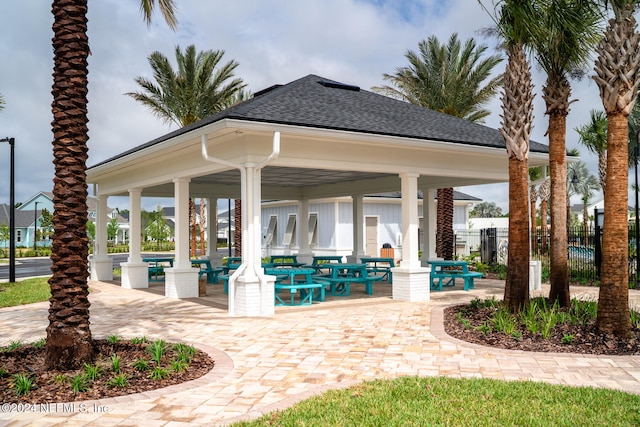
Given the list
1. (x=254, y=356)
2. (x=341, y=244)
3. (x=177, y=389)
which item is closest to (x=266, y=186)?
(x=341, y=244)

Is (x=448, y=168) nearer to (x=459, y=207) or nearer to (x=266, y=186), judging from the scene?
(x=266, y=186)

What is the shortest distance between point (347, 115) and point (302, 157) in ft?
5.93

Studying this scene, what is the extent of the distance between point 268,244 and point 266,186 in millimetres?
11306

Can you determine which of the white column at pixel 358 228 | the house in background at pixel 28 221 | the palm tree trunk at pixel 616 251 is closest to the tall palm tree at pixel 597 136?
the white column at pixel 358 228

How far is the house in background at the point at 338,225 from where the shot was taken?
97.8 feet

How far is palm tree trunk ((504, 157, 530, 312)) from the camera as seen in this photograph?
10.8 m

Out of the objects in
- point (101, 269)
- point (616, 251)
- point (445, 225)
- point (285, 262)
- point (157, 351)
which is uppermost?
point (445, 225)

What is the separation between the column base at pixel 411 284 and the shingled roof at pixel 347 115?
3.33 metres

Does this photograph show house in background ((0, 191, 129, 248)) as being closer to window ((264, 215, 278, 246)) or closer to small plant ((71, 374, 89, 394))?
window ((264, 215, 278, 246))

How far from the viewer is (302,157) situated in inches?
505

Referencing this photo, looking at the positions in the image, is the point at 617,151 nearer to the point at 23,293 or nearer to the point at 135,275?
the point at 135,275

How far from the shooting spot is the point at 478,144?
14.2m

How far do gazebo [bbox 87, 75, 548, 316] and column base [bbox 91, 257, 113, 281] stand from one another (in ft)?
12.5

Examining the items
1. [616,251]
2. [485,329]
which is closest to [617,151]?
[616,251]
